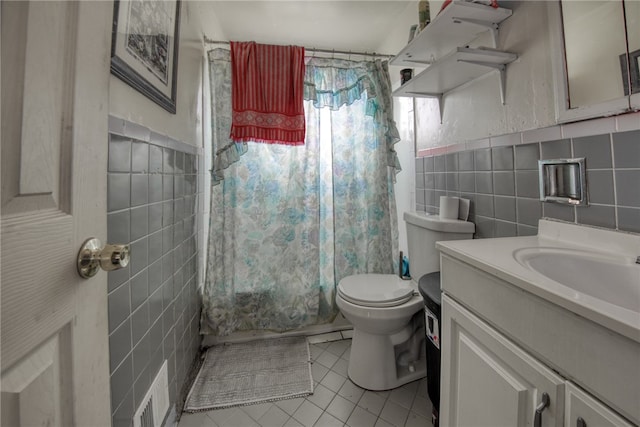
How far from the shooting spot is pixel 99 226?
45 centimetres

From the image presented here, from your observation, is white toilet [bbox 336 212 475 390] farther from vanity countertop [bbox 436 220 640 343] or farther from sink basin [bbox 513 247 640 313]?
sink basin [bbox 513 247 640 313]

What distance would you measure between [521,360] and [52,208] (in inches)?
34.4

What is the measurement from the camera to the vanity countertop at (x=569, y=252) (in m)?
0.42

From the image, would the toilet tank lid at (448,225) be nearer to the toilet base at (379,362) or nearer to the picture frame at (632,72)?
the toilet base at (379,362)

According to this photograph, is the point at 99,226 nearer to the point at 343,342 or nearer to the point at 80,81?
the point at 80,81

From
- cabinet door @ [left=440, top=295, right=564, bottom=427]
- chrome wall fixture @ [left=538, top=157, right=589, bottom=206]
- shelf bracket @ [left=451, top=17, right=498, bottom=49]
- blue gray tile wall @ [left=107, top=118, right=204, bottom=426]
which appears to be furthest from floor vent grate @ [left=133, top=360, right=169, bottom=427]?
shelf bracket @ [left=451, top=17, right=498, bottom=49]

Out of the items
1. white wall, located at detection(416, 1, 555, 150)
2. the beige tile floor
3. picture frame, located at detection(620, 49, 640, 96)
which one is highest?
white wall, located at detection(416, 1, 555, 150)

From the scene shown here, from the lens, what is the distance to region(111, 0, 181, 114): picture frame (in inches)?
29.9

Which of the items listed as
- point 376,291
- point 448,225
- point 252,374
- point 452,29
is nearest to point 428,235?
point 448,225

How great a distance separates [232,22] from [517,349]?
224 cm

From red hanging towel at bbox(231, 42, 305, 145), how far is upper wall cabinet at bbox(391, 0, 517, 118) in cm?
61

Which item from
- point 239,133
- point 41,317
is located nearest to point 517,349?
point 41,317

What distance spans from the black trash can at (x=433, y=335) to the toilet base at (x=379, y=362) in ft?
0.86

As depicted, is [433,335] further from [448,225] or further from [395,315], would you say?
[448,225]
